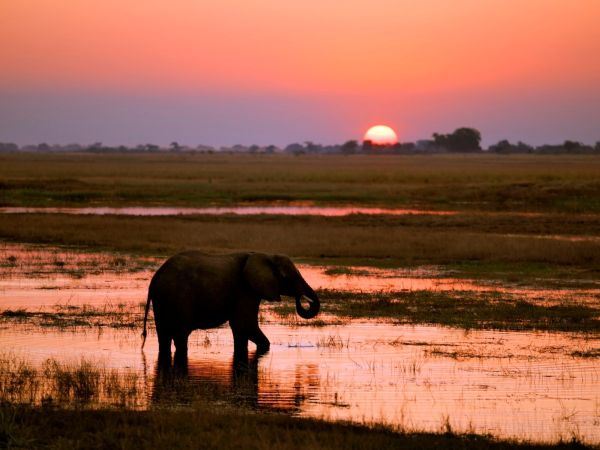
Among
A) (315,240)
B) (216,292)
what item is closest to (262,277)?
(216,292)

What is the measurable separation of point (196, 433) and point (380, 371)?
4.24m

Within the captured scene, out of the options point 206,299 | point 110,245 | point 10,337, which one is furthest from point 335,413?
point 110,245

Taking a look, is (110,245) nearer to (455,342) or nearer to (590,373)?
(455,342)

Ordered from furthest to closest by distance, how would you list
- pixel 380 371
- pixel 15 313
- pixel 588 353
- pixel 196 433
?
pixel 15 313 → pixel 588 353 → pixel 380 371 → pixel 196 433

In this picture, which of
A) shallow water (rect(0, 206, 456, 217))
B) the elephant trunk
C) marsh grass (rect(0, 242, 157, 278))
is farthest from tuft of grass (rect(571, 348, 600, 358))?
shallow water (rect(0, 206, 456, 217))

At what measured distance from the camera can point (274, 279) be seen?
14.0 metres

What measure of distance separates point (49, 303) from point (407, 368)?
26.0ft

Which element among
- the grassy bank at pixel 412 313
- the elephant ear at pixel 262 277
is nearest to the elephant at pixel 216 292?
the elephant ear at pixel 262 277

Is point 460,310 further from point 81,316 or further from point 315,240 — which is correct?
point 315,240

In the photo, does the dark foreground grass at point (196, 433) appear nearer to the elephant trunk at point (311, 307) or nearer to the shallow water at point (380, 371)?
the shallow water at point (380, 371)

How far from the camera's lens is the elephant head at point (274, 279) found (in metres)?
13.9

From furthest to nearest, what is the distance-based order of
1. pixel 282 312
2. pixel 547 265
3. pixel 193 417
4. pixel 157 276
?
pixel 547 265 < pixel 282 312 < pixel 157 276 < pixel 193 417

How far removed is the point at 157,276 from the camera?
13.7 metres

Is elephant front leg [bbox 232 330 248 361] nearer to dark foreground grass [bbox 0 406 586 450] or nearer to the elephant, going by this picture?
the elephant
